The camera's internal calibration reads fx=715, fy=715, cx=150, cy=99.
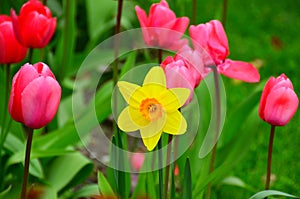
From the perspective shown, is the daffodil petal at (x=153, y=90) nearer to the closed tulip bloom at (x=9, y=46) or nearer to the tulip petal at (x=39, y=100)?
the tulip petal at (x=39, y=100)

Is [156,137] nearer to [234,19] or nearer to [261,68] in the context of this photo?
[261,68]

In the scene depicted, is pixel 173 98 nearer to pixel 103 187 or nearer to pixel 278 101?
pixel 278 101

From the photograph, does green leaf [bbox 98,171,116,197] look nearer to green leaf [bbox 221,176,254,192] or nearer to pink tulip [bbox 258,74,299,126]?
pink tulip [bbox 258,74,299,126]

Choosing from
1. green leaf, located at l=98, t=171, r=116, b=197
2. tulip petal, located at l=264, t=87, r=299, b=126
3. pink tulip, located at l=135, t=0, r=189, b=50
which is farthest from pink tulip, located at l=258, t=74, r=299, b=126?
green leaf, located at l=98, t=171, r=116, b=197

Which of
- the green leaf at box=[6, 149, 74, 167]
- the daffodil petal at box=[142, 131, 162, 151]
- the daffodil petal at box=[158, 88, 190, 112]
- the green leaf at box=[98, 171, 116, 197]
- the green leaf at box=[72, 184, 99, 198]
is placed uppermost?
the daffodil petal at box=[158, 88, 190, 112]

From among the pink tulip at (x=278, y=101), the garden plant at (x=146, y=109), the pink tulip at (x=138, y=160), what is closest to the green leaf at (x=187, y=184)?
the garden plant at (x=146, y=109)

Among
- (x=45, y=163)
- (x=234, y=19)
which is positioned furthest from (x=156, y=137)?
(x=234, y=19)

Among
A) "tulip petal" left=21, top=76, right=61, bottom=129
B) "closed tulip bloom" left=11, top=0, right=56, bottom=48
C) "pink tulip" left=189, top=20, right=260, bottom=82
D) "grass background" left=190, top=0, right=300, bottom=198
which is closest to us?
"tulip petal" left=21, top=76, right=61, bottom=129
